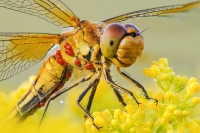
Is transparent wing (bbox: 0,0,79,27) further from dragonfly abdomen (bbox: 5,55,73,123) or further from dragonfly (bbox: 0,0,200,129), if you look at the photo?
dragonfly abdomen (bbox: 5,55,73,123)

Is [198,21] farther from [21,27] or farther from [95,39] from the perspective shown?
[21,27]

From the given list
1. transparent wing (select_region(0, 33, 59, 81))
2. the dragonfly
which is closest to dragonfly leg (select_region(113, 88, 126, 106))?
the dragonfly

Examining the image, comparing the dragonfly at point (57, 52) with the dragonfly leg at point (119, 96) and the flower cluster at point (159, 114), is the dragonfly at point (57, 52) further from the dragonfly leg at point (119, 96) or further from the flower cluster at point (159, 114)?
the flower cluster at point (159, 114)

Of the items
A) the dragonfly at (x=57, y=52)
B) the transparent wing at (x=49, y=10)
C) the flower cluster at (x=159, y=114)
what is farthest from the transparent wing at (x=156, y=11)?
the flower cluster at (x=159, y=114)

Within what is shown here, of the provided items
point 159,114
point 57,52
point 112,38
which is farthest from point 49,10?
point 159,114

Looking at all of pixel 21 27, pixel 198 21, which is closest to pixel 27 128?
pixel 198 21

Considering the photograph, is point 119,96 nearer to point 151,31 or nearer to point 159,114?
point 159,114

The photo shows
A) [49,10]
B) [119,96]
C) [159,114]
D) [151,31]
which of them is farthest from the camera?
[151,31]
